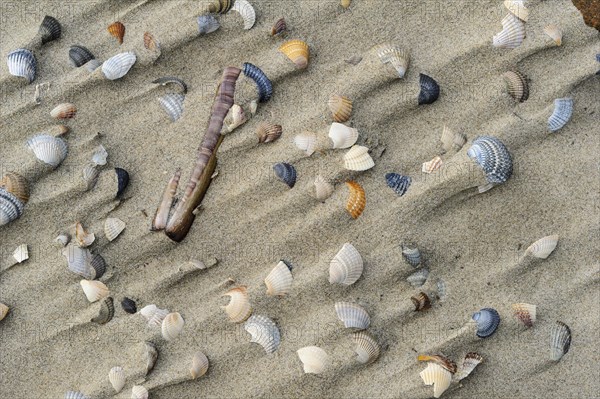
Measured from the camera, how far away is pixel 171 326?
3688 millimetres

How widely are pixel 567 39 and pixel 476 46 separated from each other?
0.53 metres

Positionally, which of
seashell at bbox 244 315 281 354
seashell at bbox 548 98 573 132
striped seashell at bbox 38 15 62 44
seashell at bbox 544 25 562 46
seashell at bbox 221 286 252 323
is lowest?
seashell at bbox 244 315 281 354

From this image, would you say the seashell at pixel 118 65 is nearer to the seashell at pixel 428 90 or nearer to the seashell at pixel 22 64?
the seashell at pixel 22 64

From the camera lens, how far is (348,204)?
146 inches

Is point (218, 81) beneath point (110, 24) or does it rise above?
beneath

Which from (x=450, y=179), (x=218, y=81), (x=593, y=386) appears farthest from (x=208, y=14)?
(x=593, y=386)

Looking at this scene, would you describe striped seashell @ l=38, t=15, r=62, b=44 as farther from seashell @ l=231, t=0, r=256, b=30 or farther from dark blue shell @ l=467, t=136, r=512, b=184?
dark blue shell @ l=467, t=136, r=512, b=184

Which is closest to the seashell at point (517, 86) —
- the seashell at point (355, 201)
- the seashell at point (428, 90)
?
the seashell at point (428, 90)

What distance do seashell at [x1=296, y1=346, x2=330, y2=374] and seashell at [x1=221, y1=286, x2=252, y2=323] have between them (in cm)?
37

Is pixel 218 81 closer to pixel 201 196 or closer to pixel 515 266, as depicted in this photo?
pixel 201 196

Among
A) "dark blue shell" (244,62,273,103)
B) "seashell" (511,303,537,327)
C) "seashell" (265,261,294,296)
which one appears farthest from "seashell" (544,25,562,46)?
"seashell" (265,261,294,296)

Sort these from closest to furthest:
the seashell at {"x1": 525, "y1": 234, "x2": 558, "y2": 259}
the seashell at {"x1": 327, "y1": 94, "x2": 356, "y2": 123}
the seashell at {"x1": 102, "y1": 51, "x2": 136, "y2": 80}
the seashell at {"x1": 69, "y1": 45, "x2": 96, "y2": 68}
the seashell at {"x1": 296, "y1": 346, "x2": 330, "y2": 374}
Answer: the seashell at {"x1": 296, "y1": 346, "x2": 330, "y2": 374} → the seashell at {"x1": 525, "y1": 234, "x2": 558, "y2": 259} → the seashell at {"x1": 327, "y1": 94, "x2": 356, "y2": 123} → the seashell at {"x1": 102, "y1": 51, "x2": 136, "y2": 80} → the seashell at {"x1": 69, "y1": 45, "x2": 96, "y2": 68}

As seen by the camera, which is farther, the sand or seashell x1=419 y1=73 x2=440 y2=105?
seashell x1=419 y1=73 x2=440 y2=105

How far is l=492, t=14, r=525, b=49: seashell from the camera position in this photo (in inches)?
152
